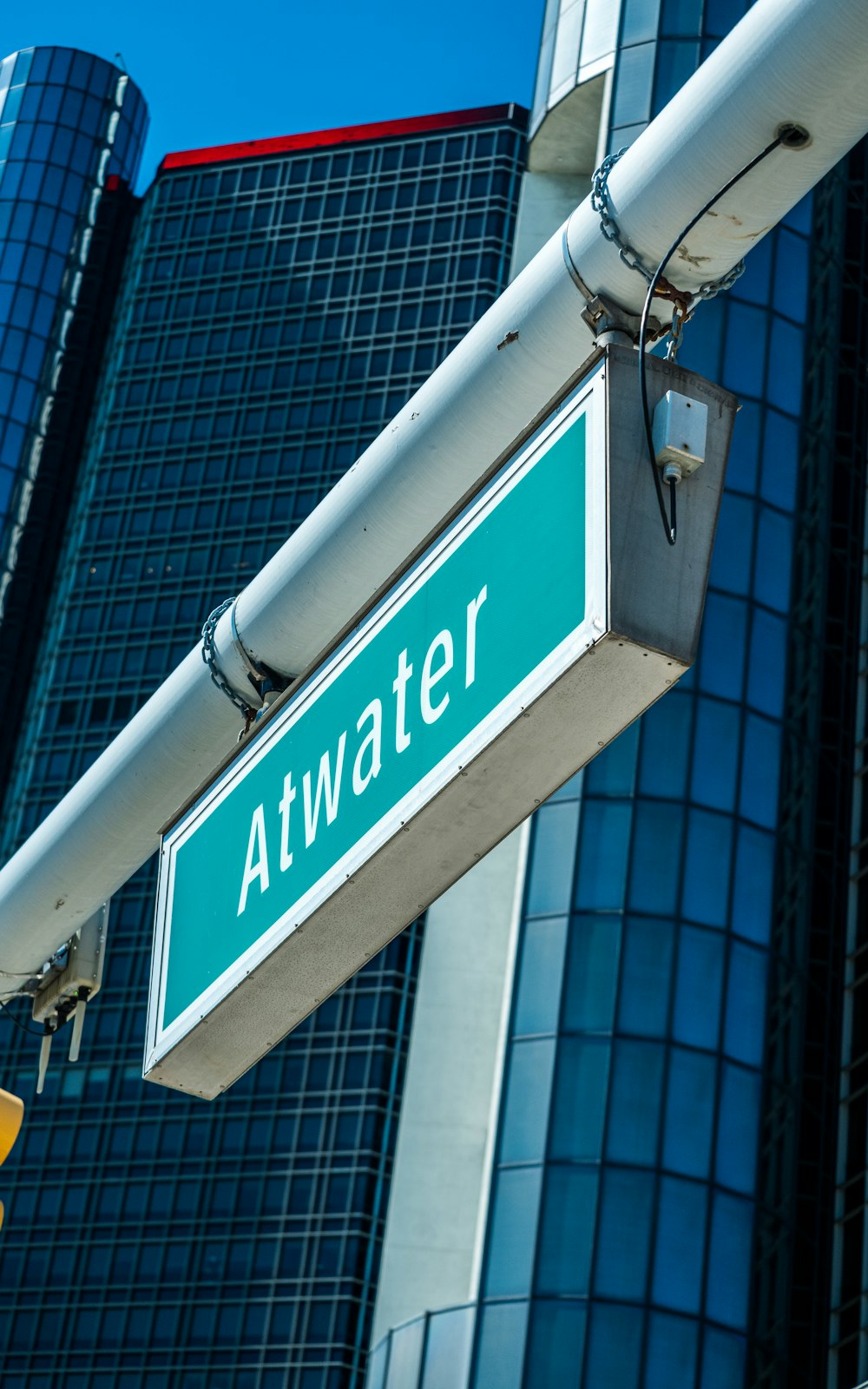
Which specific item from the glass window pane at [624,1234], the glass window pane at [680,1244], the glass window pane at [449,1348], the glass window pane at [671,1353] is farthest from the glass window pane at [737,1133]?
the glass window pane at [449,1348]

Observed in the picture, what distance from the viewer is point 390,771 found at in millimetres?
3990

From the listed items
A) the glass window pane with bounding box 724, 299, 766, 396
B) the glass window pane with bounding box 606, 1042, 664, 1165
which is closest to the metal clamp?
the glass window pane with bounding box 606, 1042, 664, 1165

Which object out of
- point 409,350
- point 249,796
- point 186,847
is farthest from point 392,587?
point 409,350

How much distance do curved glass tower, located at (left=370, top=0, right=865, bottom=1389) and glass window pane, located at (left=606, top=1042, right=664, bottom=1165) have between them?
0.04 m

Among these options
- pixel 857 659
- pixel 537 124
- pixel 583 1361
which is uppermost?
pixel 537 124

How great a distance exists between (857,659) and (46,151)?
171 feet

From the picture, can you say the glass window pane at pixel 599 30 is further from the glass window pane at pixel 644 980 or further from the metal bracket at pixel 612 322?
the metal bracket at pixel 612 322

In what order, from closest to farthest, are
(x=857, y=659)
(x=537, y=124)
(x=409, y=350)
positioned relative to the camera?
1. (x=537, y=124)
2. (x=857, y=659)
3. (x=409, y=350)

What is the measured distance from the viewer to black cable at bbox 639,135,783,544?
3516 mm

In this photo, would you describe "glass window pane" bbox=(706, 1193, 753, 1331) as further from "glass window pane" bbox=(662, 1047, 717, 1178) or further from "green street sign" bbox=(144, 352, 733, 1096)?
"green street sign" bbox=(144, 352, 733, 1096)

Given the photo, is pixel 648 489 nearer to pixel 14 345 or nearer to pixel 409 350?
pixel 409 350

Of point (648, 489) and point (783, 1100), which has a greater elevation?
point (783, 1100)

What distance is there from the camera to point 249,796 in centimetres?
462

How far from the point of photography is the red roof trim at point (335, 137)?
283 ft
